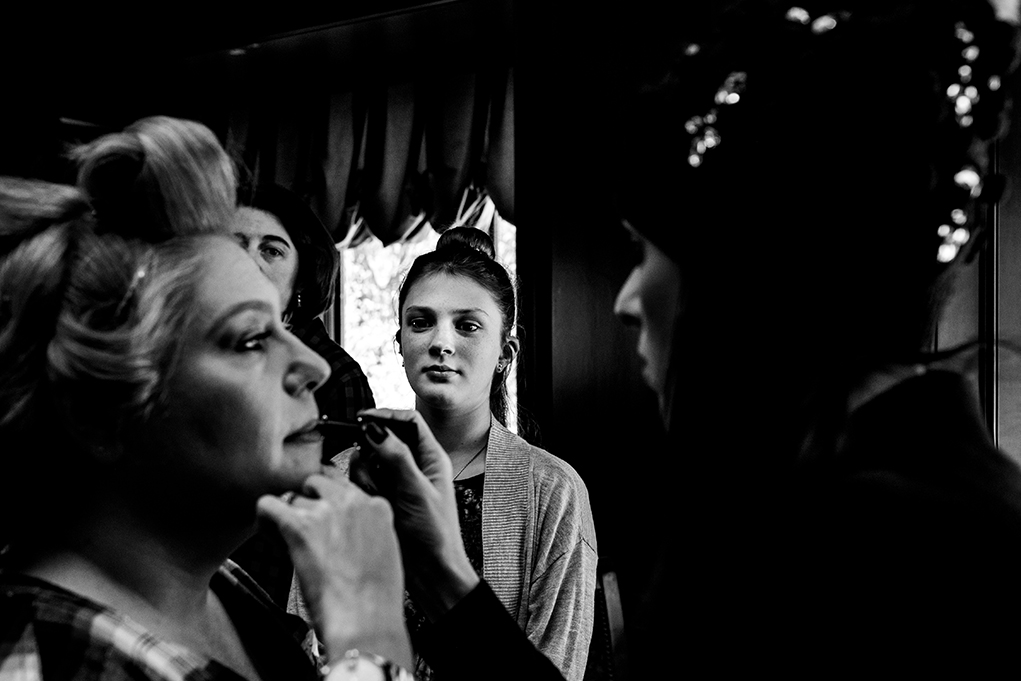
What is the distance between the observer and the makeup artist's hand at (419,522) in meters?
1.23

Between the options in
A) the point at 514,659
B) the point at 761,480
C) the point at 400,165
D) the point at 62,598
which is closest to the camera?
the point at 761,480

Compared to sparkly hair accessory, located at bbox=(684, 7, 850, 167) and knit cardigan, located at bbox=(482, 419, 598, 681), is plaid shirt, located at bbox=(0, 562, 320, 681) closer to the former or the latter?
sparkly hair accessory, located at bbox=(684, 7, 850, 167)

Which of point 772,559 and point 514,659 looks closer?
point 772,559

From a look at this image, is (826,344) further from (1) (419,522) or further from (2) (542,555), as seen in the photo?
(2) (542,555)

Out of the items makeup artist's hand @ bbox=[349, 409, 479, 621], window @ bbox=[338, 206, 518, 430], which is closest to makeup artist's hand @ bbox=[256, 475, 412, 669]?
makeup artist's hand @ bbox=[349, 409, 479, 621]

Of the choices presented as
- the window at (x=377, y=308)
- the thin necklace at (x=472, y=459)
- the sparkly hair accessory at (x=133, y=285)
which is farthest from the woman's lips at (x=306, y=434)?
the window at (x=377, y=308)

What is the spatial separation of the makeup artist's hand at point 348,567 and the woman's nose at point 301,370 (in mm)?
146

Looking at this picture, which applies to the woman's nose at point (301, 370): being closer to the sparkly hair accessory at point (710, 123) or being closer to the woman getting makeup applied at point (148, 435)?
the woman getting makeup applied at point (148, 435)

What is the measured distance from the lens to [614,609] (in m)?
2.09

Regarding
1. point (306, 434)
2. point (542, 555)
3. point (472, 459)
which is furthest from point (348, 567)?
point (472, 459)

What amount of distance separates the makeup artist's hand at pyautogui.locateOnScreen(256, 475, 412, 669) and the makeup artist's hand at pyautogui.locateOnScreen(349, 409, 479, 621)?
0.23 m

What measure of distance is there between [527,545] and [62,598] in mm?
1250

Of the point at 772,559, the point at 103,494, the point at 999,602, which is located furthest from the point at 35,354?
the point at 999,602

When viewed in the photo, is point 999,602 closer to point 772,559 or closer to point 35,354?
point 772,559
